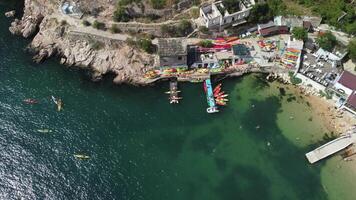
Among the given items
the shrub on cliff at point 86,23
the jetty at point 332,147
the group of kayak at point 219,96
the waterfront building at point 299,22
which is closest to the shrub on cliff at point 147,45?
the shrub on cliff at point 86,23

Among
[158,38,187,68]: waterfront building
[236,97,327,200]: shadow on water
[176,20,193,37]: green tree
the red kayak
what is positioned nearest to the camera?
[236,97,327,200]: shadow on water

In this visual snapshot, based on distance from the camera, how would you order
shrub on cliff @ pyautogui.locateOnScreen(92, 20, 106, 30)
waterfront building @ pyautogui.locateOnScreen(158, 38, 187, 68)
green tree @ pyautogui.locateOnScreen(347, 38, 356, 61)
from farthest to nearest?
1. shrub on cliff @ pyautogui.locateOnScreen(92, 20, 106, 30)
2. green tree @ pyautogui.locateOnScreen(347, 38, 356, 61)
3. waterfront building @ pyautogui.locateOnScreen(158, 38, 187, 68)

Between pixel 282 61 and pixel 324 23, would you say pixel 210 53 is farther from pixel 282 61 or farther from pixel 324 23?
pixel 324 23

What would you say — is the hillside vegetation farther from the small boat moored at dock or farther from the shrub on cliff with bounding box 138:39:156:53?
the shrub on cliff with bounding box 138:39:156:53

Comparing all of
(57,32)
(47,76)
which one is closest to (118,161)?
(47,76)

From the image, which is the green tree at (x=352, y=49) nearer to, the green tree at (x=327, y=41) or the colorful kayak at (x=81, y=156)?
the green tree at (x=327, y=41)

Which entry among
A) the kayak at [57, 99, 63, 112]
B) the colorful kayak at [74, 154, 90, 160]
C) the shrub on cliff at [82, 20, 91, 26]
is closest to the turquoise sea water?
the colorful kayak at [74, 154, 90, 160]
